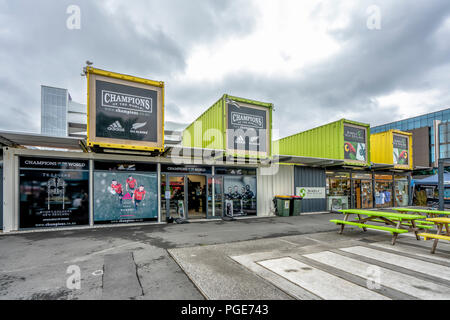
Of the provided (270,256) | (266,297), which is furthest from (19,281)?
(270,256)

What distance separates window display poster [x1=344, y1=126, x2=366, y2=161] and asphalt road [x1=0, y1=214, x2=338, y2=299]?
711 cm

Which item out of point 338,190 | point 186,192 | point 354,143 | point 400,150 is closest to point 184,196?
point 186,192

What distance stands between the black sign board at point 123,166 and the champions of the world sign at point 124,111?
72.5 inches

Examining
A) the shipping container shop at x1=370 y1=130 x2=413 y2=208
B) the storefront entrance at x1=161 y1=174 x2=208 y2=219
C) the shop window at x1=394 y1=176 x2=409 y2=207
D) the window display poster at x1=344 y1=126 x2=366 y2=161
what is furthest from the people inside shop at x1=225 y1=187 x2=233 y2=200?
the shop window at x1=394 y1=176 x2=409 y2=207

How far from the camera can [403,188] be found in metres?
18.0

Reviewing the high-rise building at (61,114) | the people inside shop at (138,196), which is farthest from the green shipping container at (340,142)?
the high-rise building at (61,114)

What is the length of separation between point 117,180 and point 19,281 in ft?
18.7

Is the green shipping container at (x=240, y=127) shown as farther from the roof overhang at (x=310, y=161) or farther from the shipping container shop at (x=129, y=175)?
the roof overhang at (x=310, y=161)

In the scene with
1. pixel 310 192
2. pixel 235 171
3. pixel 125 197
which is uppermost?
pixel 235 171

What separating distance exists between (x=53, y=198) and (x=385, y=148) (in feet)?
66.9

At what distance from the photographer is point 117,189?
916 cm

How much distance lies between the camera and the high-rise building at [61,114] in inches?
1026

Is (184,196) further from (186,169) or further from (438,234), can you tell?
(438,234)

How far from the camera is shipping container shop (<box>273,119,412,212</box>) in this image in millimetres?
13266
